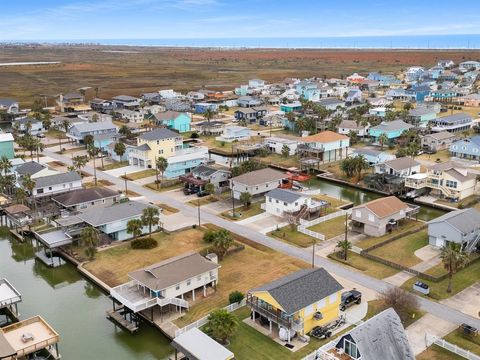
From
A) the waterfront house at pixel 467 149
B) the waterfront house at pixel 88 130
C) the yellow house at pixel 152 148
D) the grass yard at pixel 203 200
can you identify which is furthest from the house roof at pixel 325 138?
the waterfront house at pixel 88 130

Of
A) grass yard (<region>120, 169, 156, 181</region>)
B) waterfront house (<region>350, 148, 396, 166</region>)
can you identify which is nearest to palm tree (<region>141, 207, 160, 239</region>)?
grass yard (<region>120, 169, 156, 181</region>)

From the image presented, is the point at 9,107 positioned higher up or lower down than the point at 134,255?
higher up

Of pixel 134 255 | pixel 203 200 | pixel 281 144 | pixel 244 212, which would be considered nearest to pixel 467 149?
pixel 281 144

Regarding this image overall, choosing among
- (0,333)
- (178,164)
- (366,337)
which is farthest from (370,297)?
(178,164)

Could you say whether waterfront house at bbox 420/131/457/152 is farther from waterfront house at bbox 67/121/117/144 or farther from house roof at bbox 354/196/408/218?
waterfront house at bbox 67/121/117/144

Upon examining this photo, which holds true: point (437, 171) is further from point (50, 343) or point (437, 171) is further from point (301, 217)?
point (50, 343)

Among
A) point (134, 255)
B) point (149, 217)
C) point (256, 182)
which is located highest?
point (256, 182)

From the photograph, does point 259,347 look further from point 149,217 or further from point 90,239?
point 149,217
